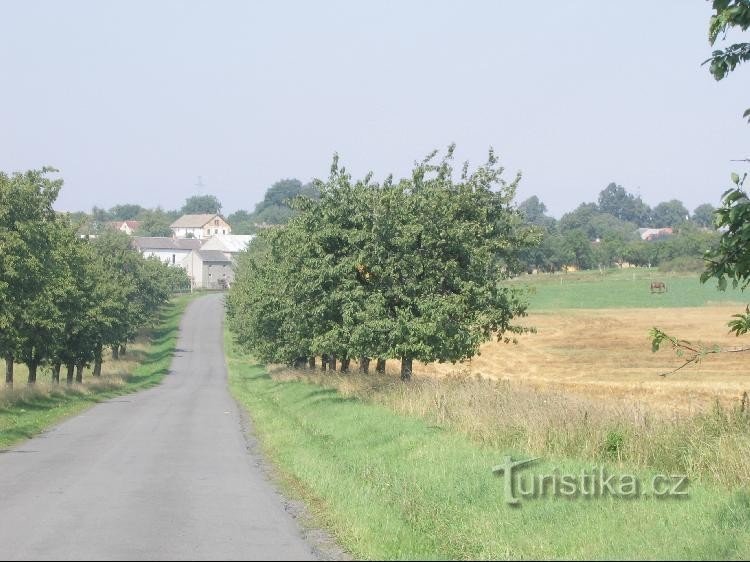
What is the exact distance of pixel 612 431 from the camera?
572 inches

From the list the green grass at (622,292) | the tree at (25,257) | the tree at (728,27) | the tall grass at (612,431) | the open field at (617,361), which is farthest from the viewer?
the green grass at (622,292)

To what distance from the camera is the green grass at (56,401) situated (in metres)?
26.5

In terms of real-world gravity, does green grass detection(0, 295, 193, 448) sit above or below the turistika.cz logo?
below

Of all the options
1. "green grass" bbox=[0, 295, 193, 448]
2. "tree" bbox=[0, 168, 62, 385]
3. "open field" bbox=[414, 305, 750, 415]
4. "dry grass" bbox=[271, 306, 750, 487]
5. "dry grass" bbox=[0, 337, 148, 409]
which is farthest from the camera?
"dry grass" bbox=[0, 337, 148, 409]

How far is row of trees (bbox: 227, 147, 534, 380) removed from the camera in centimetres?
2662

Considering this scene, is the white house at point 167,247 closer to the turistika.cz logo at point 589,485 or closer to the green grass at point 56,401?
the green grass at point 56,401

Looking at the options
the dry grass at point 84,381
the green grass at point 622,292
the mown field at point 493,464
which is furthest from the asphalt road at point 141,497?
the green grass at point 622,292

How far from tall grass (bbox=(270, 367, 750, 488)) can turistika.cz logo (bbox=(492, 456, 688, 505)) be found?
642 mm

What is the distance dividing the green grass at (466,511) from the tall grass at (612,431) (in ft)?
1.56

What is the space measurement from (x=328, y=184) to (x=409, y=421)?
35.9ft

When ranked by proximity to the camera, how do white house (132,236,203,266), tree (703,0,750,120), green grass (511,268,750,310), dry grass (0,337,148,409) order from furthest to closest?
white house (132,236,203,266) < green grass (511,268,750,310) < dry grass (0,337,148,409) < tree (703,0,750,120)

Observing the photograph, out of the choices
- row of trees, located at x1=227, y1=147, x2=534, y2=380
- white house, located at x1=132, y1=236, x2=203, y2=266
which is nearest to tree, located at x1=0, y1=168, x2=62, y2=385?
row of trees, located at x1=227, y1=147, x2=534, y2=380

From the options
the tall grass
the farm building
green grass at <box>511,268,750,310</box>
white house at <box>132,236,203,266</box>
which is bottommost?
the tall grass

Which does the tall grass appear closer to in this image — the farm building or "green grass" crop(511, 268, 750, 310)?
"green grass" crop(511, 268, 750, 310)
